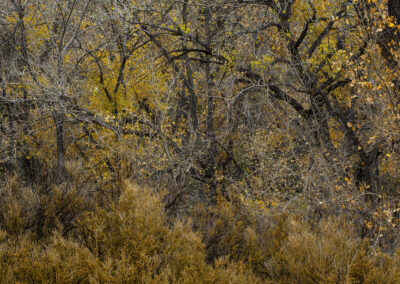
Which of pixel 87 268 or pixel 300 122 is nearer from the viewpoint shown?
pixel 87 268

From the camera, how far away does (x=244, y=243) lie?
5062 mm

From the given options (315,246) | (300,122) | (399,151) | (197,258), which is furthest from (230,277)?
(300,122)

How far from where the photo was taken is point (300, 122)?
29.5 feet

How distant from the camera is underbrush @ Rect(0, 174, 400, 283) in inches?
132

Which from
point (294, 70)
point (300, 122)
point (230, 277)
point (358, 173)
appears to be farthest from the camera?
point (300, 122)

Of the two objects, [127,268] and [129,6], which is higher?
[129,6]

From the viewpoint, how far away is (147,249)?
3678 millimetres

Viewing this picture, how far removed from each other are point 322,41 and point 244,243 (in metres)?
5.24

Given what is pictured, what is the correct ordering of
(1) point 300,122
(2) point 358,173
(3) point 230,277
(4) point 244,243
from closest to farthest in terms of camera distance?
(3) point 230,277 → (4) point 244,243 → (2) point 358,173 → (1) point 300,122

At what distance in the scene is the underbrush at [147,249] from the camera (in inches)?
132

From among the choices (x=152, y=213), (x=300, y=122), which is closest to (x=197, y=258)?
(x=152, y=213)

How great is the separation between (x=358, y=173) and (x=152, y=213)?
538 cm

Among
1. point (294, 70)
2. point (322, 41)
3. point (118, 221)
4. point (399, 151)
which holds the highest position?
point (322, 41)

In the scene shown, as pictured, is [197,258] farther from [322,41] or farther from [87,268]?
[322,41]
